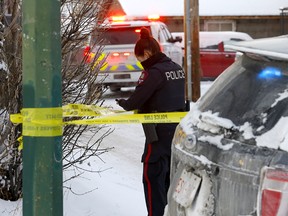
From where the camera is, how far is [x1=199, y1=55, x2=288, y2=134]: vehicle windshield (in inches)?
114

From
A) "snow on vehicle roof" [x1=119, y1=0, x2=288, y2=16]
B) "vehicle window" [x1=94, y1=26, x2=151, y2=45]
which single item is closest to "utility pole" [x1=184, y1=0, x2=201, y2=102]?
"vehicle window" [x1=94, y1=26, x2=151, y2=45]

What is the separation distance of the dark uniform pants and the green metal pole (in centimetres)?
164

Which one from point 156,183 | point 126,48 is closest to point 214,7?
point 126,48

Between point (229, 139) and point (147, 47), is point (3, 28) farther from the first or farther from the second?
point (229, 139)

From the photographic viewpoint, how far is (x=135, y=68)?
14.2 metres

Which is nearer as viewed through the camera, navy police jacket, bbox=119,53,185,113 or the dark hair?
navy police jacket, bbox=119,53,185,113

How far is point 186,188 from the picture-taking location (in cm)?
325

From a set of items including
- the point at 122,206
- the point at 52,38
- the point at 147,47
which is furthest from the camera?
the point at 122,206

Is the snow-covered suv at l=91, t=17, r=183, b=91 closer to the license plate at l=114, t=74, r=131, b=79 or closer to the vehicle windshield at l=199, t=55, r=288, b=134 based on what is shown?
the license plate at l=114, t=74, r=131, b=79

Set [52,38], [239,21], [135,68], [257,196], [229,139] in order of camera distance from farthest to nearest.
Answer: [239,21], [135,68], [52,38], [229,139], [257,196]

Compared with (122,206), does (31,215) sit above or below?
above

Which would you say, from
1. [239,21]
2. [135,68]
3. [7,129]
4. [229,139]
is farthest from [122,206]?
[239,21]

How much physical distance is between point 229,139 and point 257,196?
348 mm

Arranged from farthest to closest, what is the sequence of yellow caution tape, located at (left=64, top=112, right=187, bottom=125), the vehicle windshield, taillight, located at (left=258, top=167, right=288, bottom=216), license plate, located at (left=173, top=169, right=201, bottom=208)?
yellow caution tape, located at (left=64, top=112, right=187, bottom=125), license plate, located at (left=173, top=169, right=201, bottom=208), the vehicle windshield, taillight, located at (left=258, top=167, right=288, bottom=216)
